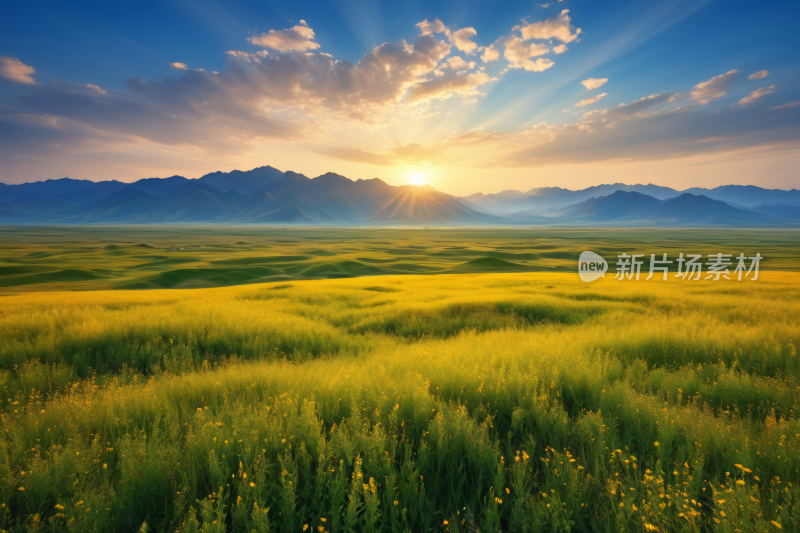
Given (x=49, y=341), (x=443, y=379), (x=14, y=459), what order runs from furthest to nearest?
(x=49, y=341)
(x=443, y=379)
(x=14, y=459)

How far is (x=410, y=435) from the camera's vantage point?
17.0 feet

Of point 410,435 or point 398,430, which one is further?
point 398,430

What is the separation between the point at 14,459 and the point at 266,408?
3139mm

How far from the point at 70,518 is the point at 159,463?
84 centimetres

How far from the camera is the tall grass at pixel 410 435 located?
12.6 ft

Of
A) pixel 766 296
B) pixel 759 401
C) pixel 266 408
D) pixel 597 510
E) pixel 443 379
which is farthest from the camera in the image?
pixel 766 296

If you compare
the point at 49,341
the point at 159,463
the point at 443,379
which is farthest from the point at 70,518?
the point at 49,341

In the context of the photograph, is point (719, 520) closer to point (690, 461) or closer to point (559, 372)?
point (690, 461)

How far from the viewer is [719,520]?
11.4ft

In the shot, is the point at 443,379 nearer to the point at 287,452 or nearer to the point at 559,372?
the point at 559,372

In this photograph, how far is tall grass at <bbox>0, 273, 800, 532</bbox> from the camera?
3.83 m

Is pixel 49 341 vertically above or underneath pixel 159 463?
underneath

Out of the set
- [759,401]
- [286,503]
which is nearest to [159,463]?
[286,503]

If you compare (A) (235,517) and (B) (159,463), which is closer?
(A) (235,517)
